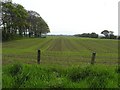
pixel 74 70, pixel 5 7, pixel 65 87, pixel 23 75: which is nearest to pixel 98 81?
pixel 65 87

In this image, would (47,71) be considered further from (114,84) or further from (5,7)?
(5,7)

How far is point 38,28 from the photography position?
139000 mm

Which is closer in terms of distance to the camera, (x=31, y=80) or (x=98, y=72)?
(x=31, y=80)

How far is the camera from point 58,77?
9102 mm

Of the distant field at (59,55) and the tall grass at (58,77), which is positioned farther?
the distant field at (59,55)

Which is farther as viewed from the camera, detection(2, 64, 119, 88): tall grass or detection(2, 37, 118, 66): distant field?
detection(2, 37, 118, 66): distant field

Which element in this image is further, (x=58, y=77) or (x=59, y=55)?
(x=59, y=55)

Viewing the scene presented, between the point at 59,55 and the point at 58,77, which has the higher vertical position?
the point at 58,77

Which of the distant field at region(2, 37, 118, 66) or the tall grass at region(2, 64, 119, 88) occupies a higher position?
the tall grass at region(2, 64, 119, 88)

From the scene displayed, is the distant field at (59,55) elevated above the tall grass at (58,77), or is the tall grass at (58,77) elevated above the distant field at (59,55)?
the tall grass at (58,77)

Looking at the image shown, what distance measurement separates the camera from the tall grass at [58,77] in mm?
7923

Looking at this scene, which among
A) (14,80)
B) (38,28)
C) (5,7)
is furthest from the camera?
(38,28)

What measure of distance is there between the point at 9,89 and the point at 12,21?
71.4m

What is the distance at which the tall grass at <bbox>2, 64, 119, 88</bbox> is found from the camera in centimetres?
792
